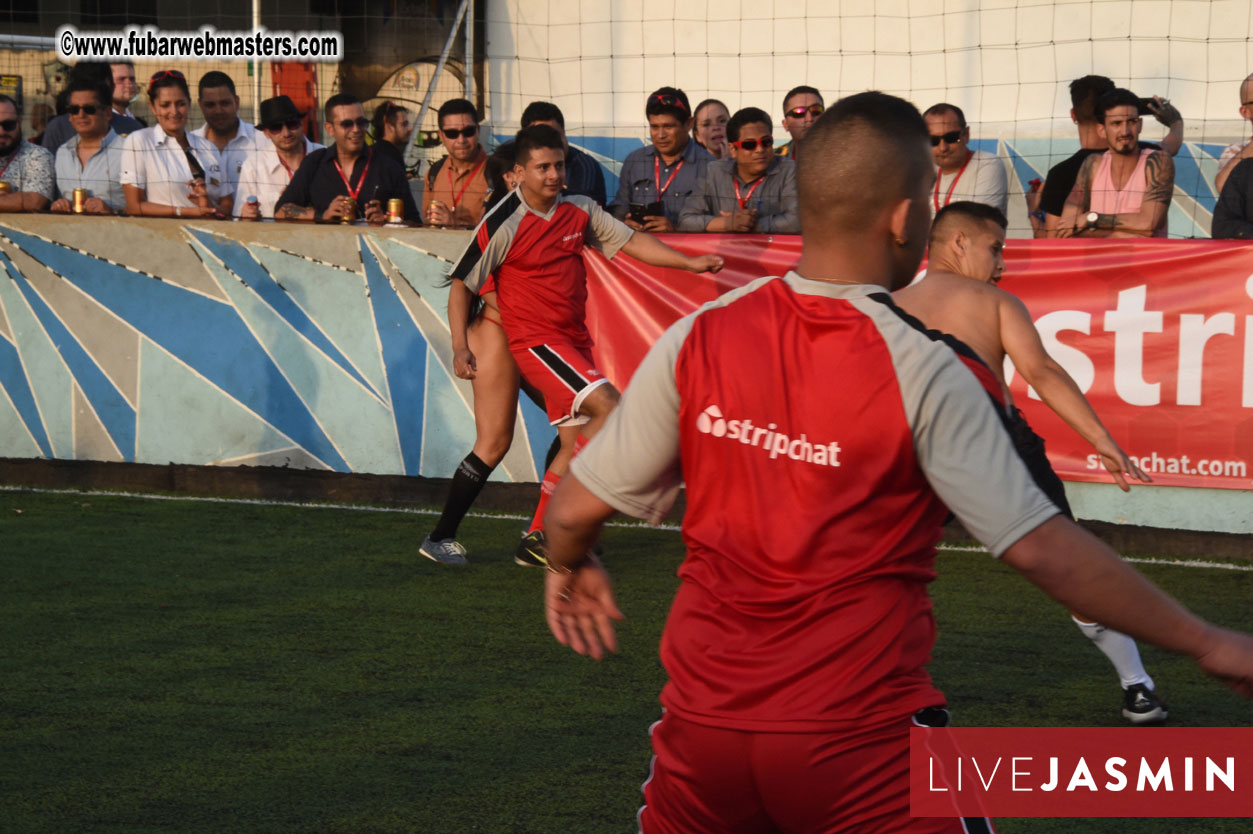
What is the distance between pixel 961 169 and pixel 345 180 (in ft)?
13.0

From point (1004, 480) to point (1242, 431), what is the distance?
652 cm

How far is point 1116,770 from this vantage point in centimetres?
497

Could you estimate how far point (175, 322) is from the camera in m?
9.99

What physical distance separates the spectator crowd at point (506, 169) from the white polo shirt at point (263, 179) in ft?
0.04

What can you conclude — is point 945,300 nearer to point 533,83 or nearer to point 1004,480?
point 1004,480

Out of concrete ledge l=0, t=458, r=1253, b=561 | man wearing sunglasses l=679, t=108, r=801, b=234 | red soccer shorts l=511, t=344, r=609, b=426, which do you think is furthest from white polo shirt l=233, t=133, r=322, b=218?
red soccer shorts l=511, t=344, r=609, b=426

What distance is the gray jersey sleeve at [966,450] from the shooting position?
2.20 m

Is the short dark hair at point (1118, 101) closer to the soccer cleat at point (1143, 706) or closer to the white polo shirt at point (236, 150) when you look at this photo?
the soccer cleat at point (1143, 706)

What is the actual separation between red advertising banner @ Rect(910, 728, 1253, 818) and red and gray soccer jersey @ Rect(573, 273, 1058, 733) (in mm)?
1837

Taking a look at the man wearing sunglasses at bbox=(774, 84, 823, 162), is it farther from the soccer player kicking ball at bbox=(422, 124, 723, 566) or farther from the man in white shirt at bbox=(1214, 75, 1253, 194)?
the man in white shirt at bbox=(1214, 75, 1253, 194)

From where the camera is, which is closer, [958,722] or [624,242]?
[958,722]

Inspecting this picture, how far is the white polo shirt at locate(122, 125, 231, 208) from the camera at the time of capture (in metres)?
10.4

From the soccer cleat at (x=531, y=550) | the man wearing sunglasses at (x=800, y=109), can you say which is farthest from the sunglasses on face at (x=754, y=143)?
the soccer cleat at (x=531, y=550)

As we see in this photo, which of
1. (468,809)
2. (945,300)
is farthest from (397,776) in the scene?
(945,300)
